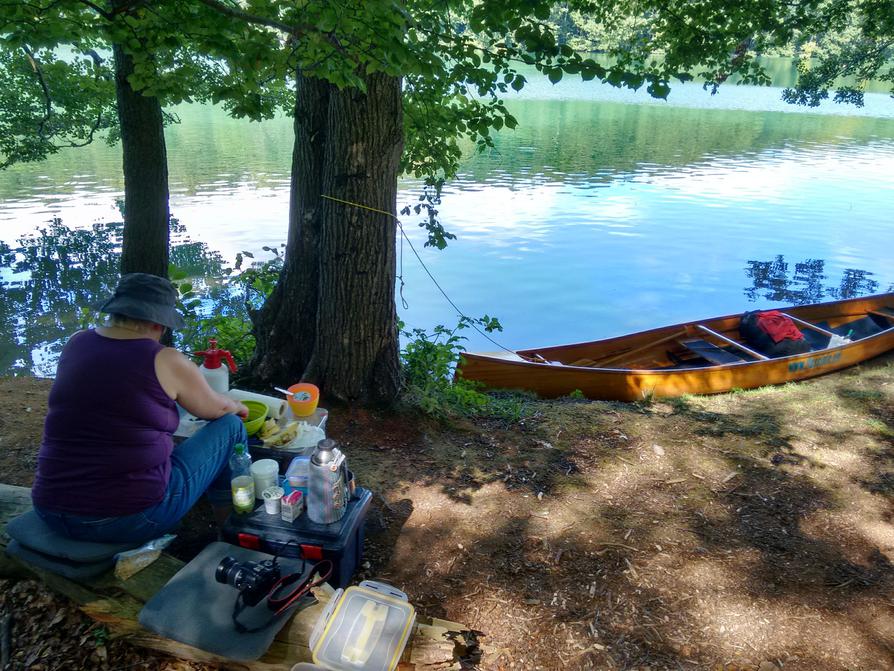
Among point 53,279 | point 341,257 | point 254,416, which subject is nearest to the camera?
point 254,416

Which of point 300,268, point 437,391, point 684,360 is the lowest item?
point 684,360

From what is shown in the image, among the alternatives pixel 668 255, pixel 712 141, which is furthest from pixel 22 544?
pixel 712 141

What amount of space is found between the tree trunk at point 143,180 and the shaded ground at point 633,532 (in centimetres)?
176

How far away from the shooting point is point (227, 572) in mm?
2418

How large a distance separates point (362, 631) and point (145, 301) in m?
1.66

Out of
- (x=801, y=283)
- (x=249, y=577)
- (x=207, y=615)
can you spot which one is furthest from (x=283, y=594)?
(x=801, y=283)

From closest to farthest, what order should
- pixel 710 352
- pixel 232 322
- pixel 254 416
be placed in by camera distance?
1. pixel 254 416
2. pixel 232 322
3. pixel 710 352

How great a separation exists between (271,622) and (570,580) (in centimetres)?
159

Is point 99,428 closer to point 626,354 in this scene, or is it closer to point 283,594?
point 283,594

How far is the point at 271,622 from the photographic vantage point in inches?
90.7

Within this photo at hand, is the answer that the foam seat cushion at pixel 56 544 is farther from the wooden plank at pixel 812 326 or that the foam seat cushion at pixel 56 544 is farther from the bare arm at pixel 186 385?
the wooden plank at pixel 812 326

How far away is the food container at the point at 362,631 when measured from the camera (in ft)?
7.52

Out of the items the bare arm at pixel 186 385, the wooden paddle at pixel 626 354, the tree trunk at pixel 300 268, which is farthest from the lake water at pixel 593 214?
the bare arm at pixel 186 385

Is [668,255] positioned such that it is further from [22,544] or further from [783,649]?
[22,544]
